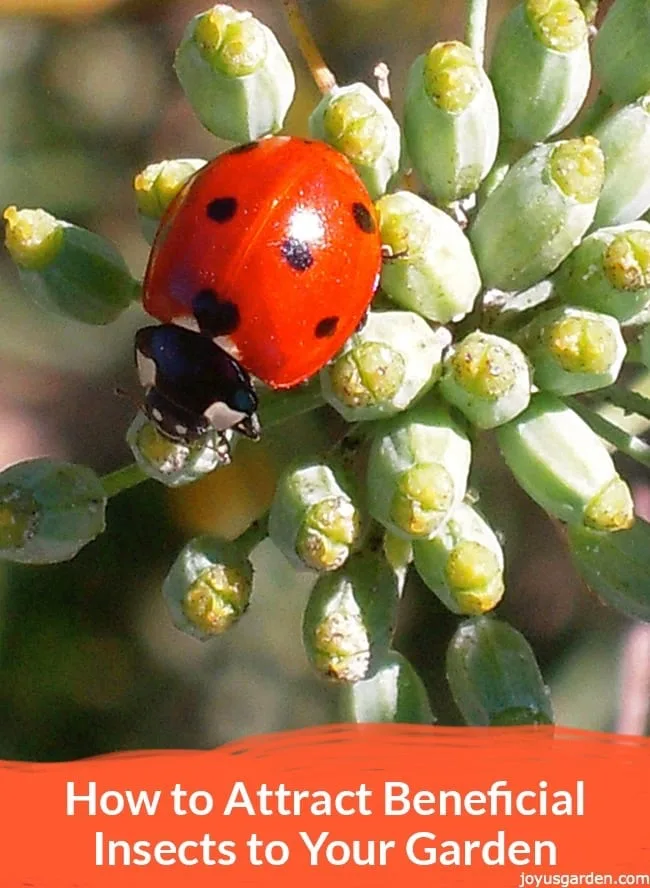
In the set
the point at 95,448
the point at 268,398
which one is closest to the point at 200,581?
the point at 268,398

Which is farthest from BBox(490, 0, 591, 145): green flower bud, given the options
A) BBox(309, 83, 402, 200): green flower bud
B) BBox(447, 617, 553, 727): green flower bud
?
BBox(447, 617, 553, 727): green flower bud

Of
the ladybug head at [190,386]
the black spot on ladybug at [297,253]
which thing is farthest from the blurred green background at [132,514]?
the black spot on ladybug at [297,253]

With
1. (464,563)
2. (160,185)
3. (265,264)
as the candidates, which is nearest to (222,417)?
(265,264)

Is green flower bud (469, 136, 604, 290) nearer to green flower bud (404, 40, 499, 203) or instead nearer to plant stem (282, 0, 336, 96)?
green flower bud (404, 40, 499, 203)

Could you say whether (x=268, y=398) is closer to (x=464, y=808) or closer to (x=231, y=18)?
(x=231, y=18)

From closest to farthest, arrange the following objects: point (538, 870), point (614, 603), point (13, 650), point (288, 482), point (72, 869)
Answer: point (288, 482) → point (614, 603) → point (538, 870) → point (72, 869) → point (13, 650)

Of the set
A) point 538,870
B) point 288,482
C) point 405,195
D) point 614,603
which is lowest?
point 538,870
